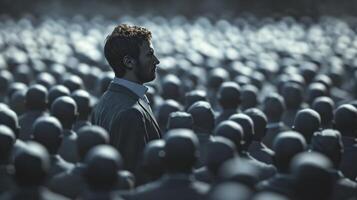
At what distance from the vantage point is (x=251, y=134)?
6863 mm

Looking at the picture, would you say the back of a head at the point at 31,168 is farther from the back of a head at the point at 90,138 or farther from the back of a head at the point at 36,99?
the back of a head at the point at 36,99

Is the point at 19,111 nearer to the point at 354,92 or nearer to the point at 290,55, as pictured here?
the point at 354,92

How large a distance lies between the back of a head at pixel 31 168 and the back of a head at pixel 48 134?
1501mm

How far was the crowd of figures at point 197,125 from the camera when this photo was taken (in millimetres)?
4715

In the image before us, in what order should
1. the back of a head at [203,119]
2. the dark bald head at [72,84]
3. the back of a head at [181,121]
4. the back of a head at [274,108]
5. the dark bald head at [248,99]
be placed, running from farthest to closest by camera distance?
the dark bald head at [72,84] < the dark bald head at [248,99] < the back of a head at [274,108] < the back of a head at [203,119] < the back of a head at [181,121]

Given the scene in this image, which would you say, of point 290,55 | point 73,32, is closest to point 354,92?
point 290,55

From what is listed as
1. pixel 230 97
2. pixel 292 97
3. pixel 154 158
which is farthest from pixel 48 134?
pixel 292 97

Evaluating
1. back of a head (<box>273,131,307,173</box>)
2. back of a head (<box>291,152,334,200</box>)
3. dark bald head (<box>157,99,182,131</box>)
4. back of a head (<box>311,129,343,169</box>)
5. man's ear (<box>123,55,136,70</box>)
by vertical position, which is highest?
dark bald head (<box>157,99,182,131</box>)

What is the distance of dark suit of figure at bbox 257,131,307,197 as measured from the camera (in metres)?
5.32

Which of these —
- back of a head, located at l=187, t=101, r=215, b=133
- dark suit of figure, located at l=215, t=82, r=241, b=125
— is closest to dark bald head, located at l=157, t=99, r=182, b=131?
dark suit of figure, located at l=215, t=82, r=241, b=125

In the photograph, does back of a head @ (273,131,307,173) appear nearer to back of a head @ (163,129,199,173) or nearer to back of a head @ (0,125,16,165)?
back of a head @ (163,129,199,173)

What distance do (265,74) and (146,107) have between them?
780cm

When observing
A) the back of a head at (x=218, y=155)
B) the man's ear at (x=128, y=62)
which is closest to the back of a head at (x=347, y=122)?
the man's ear at (x=128, y=62)

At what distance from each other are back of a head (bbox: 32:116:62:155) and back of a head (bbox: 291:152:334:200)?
7.70ft
